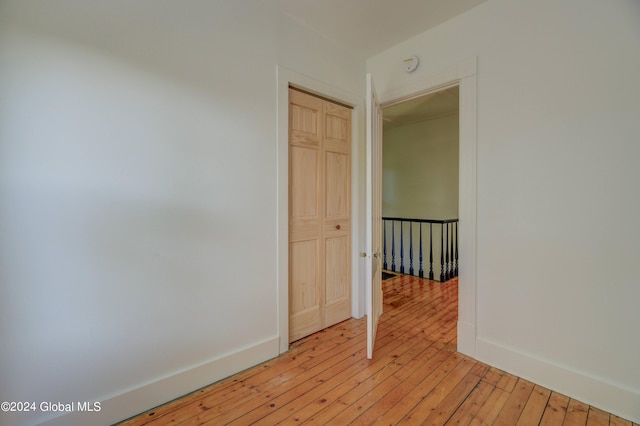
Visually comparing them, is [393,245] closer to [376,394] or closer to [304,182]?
[304,182]

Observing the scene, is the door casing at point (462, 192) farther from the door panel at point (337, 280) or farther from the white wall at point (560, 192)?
the door panel at point (337, 280)

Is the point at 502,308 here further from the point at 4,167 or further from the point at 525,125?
the point at 4,167

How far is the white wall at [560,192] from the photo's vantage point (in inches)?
62.1

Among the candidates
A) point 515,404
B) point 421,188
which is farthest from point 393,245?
point 515,404

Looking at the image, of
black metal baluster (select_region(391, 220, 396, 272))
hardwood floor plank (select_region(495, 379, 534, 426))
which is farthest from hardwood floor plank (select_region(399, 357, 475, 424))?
black metal baluster (select_region(391, 220, 396, 272))

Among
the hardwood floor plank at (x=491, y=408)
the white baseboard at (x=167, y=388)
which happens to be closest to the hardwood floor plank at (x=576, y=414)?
the hardwood floor plank at (x=491, y=408)

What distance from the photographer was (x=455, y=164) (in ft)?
15.6

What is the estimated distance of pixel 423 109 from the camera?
4.40 m

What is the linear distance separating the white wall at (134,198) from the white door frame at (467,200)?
4.85ft

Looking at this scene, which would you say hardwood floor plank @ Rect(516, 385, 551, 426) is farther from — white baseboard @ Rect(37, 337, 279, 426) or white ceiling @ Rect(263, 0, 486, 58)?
white ceiling @ Rect(263, 0, 486, 58)

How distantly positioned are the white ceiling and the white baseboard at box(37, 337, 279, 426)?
2.60 metres

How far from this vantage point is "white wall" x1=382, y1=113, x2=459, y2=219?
190 inches

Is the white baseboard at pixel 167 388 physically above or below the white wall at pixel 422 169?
below

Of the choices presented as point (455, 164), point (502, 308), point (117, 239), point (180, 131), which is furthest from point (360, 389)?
point (455, 164)
